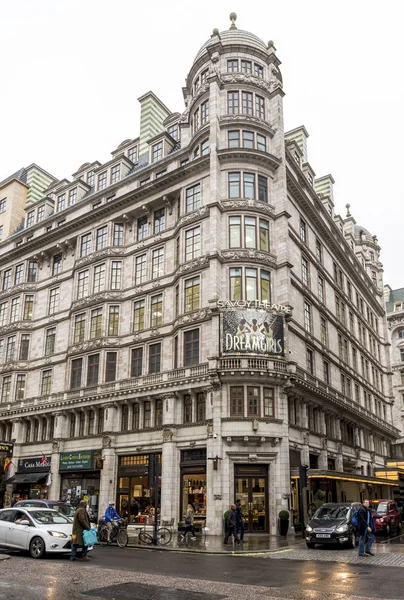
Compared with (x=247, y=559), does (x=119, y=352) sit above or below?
above

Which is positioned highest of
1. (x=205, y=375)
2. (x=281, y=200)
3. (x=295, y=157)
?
(x=295, y=157)

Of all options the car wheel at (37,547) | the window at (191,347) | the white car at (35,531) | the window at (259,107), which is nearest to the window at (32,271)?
the window at (191,347)

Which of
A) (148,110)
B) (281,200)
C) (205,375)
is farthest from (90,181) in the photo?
(205,375)

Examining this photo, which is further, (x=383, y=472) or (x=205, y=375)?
(x=383, y=472)

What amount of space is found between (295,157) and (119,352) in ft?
68.1

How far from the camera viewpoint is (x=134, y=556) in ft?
63.2

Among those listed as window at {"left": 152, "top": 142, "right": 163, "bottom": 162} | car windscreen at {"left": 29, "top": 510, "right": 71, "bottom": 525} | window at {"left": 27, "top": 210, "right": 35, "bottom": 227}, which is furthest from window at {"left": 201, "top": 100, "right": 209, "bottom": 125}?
car windscreen at {"left": 29, "top": 510, "right": 71, "bottom": 525}

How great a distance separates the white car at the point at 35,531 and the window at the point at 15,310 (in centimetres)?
3055

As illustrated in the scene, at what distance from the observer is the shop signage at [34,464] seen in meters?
40.6

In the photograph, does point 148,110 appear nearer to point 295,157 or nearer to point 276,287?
point 295,157

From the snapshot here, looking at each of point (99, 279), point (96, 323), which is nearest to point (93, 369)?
point (96, 323)

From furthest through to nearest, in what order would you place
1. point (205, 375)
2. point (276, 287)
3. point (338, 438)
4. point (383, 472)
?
point (383, 472), point (338, 438), point (276, 287), point (205, 375)

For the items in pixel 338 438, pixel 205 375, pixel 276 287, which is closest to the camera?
pixel 205 375

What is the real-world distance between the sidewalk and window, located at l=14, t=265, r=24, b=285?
29.1 m
